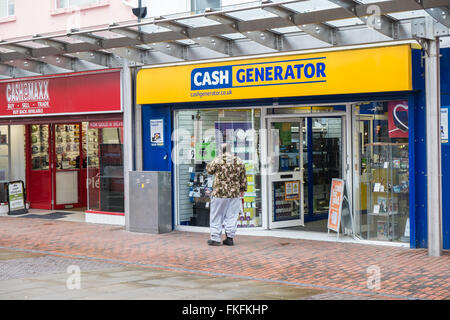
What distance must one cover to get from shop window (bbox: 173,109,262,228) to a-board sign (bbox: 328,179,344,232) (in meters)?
1.46

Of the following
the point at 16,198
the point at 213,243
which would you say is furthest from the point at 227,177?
the point at 16,198

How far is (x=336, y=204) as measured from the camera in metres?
11.4

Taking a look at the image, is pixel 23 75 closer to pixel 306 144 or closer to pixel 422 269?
pixel 306 144

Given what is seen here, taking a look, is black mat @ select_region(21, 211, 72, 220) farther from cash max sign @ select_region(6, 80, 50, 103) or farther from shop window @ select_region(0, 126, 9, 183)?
cash max sign @ select_region(6, 80, 50, 103)

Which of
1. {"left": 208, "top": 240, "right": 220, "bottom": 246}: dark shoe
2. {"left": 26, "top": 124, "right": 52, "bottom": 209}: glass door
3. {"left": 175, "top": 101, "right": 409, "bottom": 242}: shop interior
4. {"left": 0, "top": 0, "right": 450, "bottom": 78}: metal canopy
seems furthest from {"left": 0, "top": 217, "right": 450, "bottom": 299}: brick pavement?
{"left": 26, "top": 124, "right": 52, "bottom": 209}: glass door

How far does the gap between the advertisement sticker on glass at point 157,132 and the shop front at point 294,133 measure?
0.02m

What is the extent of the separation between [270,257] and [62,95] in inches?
272

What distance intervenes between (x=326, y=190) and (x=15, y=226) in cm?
661

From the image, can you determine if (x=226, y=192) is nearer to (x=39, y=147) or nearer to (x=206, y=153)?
(x=206, y=153)

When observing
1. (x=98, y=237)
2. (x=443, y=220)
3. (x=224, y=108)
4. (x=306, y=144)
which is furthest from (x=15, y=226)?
(x=443, y=220)

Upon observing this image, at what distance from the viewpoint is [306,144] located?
1352 centimetres

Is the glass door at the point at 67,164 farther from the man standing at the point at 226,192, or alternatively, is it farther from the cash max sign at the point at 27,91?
the man standing at the point at 226,192

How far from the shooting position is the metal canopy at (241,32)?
30.2 ft

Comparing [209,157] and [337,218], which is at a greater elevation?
[209,157]
